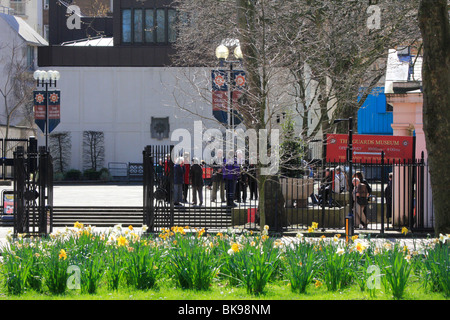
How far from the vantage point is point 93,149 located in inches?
1977

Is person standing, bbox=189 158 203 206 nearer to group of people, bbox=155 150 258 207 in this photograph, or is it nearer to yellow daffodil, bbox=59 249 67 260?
group of people, bbox=155 150 258 207

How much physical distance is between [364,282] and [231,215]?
451 inches

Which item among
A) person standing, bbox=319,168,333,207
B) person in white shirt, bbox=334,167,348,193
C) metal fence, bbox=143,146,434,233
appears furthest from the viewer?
person in white shirt, bbox=334,167,348,193

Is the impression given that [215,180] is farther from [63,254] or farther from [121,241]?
[63,254]

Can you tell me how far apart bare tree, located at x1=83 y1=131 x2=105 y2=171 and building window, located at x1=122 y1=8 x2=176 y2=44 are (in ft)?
22.4

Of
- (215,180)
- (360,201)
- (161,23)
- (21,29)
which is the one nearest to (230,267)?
(360,201)

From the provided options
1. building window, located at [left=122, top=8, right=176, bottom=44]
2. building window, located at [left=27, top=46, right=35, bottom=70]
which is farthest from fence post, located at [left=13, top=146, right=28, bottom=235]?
building window, located at [left=27, top=46, right=35, bottom=70]

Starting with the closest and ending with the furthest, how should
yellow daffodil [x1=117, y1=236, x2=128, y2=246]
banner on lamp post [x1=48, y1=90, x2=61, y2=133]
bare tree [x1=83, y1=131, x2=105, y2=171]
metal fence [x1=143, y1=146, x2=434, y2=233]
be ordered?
yellow daffodil [x1=117, y1=236, x2=128, y2=246] → metal fence [x1=143, y1=146, x2=434, y2=233] → banner on lamp post [x1=48, y1=90, x2=61, y2=133] → bare tree [x1=83, y1=131, x2=105, y2=171]

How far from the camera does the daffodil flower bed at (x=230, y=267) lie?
31.8ft

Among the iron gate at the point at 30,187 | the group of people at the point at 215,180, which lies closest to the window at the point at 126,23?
the group of people at the point at 215,180

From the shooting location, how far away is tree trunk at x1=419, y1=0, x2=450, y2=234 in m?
13.3

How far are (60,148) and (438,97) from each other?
39.5 metres
